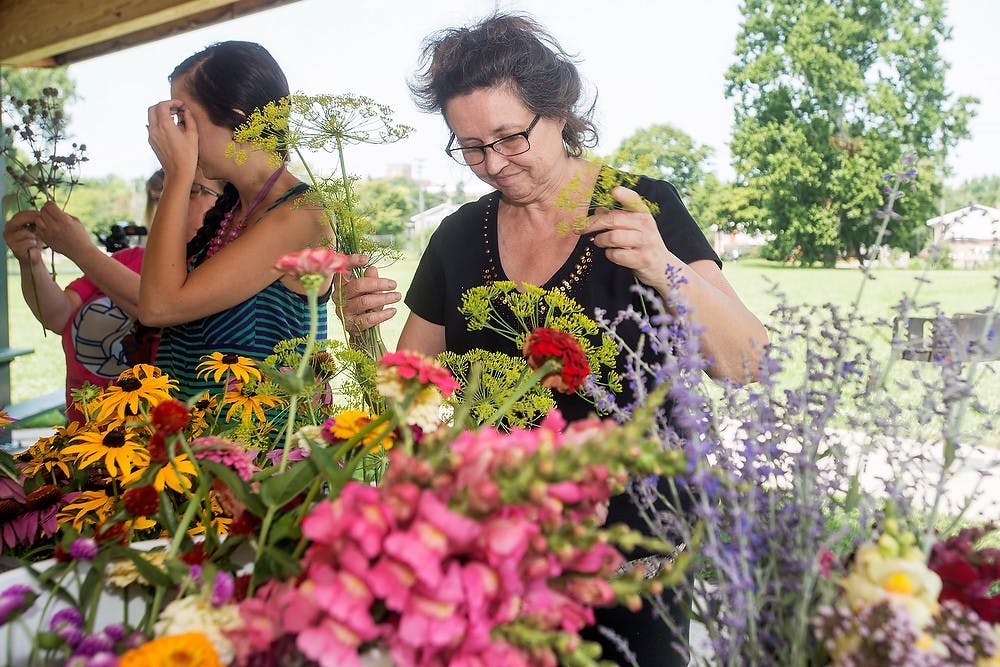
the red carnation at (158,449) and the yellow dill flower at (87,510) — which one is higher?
the red carnation at (158,449)

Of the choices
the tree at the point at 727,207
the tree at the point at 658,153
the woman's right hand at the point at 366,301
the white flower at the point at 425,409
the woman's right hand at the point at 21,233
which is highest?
the tree at the point at 727,207

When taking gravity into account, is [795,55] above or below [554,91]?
above

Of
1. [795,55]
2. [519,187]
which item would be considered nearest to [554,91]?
[519,187]

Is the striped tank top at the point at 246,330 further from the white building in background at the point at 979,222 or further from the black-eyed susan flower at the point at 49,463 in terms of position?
the white building in background at the point at 979,222

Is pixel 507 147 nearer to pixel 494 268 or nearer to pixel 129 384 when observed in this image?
pixel 494 268

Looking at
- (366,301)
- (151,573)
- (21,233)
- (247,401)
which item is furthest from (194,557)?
(21,233)

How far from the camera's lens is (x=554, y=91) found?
1158mm

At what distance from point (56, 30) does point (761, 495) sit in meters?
3.77

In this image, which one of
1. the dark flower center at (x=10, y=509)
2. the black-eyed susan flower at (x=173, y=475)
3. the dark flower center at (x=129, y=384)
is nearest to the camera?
the black-eyed susan flower at (x=173, y=475)

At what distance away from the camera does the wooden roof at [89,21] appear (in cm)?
311

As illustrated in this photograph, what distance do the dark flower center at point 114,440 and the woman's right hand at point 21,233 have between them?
137 centimetres

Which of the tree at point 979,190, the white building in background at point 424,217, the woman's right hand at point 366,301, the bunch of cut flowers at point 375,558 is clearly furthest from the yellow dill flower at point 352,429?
the tree at point 979,190

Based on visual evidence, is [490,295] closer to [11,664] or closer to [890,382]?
[890,382]

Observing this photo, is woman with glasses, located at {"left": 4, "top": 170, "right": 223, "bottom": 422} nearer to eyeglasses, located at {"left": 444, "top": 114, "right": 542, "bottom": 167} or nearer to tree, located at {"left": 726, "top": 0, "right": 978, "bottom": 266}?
eyeglasses, located at {"left": 444, "top": 114, "right": 542, "bottom": 167}
